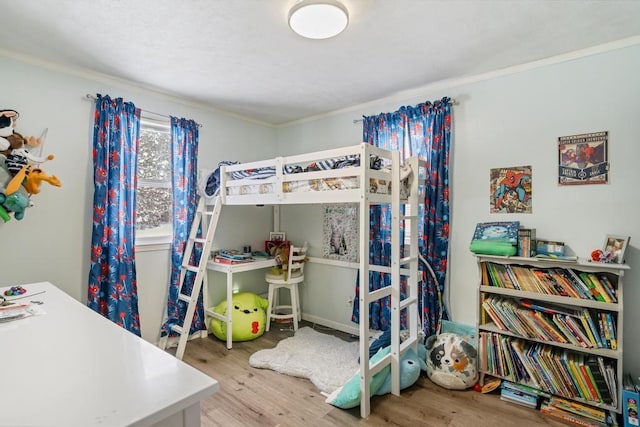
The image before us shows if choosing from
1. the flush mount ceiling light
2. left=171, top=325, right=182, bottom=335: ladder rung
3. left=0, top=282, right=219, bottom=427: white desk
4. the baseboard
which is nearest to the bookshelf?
the baseboard

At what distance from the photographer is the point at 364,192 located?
2.01 m

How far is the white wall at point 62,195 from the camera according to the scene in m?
2.26

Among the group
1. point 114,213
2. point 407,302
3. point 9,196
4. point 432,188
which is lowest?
point 407,302

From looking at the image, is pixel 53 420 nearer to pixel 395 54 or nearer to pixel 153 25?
pixel 153 25

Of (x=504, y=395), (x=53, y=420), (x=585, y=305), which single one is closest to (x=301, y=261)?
(x=504, y=395)

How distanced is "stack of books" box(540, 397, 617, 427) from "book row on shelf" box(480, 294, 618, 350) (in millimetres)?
374

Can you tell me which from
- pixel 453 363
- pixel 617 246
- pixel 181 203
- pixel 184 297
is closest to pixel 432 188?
pixel 617 246

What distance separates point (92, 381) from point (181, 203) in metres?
2.37

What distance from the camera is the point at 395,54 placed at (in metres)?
2.26

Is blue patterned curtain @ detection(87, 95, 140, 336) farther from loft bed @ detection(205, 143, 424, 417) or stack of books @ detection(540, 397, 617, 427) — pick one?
stack of books @ detection(540, 397, 617, 427)

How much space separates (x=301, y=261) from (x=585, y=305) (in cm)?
245

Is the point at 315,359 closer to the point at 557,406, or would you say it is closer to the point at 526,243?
the point at 557,406

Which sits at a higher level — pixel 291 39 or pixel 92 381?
pixel 291 39

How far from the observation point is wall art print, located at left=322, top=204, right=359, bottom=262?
3377 mm
